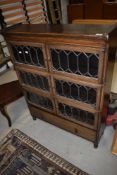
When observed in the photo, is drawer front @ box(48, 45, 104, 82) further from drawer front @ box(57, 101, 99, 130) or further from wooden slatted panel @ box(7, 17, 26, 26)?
wooden slatted panel @ box(7, 17, 26, 26)

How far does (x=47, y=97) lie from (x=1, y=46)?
68.0 inches

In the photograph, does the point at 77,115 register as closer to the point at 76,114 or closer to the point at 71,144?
the point at 76,114

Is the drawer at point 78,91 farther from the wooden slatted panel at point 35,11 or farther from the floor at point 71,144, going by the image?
the wooden slatted panel at point 35,11

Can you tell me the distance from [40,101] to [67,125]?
1.31 ft

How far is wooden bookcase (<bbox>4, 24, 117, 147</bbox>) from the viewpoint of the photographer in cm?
96

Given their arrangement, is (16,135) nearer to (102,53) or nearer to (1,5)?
(102,53)

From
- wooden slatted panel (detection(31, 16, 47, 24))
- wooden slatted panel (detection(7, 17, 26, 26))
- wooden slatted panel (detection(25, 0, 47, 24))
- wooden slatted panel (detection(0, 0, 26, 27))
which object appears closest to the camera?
wooden slatted panel (detection(0, 0, 26, 27))

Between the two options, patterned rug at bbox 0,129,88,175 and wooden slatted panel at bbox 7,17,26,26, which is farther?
wooden slatted panel at bbox 7,17,26,26

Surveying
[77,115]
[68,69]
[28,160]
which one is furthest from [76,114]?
[28,160]

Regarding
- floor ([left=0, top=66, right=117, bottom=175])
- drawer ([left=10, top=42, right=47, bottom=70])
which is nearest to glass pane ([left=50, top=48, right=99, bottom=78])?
drawer ([left=10, top=42, right=47, bottom=70])

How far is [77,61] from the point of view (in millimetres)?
1082

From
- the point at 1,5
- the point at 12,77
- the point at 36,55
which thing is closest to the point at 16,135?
the point at 36,55

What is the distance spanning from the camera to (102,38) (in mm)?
839

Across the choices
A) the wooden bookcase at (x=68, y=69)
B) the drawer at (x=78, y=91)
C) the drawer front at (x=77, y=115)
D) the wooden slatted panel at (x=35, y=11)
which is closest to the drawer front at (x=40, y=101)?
the wooden bookcase at (x=68, y=69)
